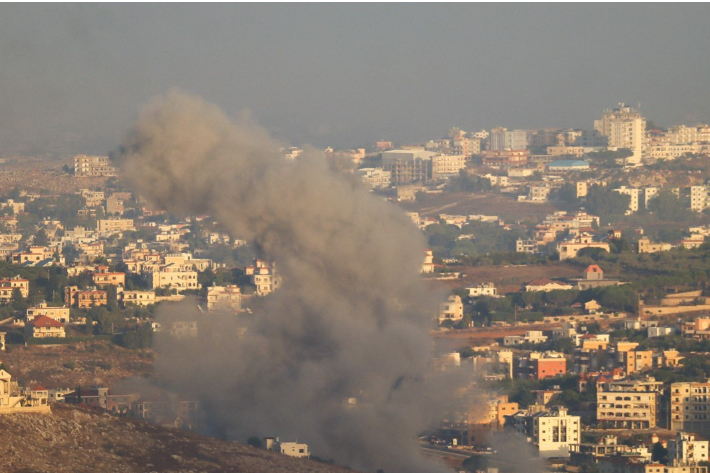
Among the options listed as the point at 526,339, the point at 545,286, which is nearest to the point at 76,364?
the point at 526,339

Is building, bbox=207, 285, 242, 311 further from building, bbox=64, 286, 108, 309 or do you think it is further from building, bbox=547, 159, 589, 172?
building, bbox=547, 159, 589, 172

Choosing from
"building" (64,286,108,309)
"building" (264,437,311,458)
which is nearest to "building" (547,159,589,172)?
"building" (64,286,108,309)

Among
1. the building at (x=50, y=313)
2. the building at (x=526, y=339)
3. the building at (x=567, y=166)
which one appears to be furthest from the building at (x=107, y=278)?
the building at (x=567, y=166)

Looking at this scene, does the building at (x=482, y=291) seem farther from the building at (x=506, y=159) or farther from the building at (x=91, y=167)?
the building at (x=506, y=159)

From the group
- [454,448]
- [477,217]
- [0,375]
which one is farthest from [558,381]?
[477,217]

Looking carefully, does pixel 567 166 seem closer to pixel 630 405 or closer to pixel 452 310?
pixel 452 310
